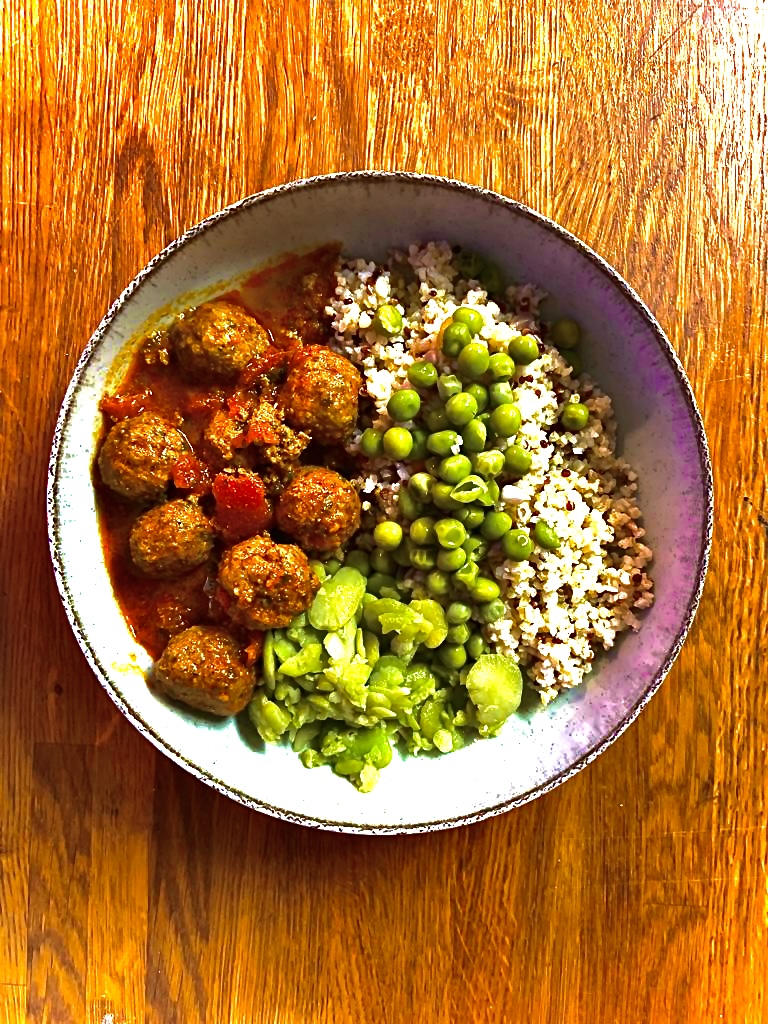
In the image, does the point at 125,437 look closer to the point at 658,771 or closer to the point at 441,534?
the point at 441,534

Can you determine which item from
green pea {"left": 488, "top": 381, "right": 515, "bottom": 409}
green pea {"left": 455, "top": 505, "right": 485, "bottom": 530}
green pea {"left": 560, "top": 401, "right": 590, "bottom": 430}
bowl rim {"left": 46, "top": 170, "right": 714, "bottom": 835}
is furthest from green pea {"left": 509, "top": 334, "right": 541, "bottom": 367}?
green pea {"left": 455, "top": 505, "right": 485, "bottom": 530}

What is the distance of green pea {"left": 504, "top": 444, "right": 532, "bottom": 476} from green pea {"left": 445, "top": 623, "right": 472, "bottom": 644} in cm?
56

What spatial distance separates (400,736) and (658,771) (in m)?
1.01

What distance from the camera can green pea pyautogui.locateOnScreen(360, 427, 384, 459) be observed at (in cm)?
272

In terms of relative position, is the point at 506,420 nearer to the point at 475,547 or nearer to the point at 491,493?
the point at 491,493

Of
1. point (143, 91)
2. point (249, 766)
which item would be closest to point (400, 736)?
point (249, 766)

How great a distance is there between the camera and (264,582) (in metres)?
2.56

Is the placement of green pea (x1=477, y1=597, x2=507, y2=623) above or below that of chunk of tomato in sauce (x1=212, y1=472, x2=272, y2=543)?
below

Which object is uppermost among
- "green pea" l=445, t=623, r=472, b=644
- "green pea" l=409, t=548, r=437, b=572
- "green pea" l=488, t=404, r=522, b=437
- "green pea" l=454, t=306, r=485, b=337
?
"green pea" l=454, t=306, r=485, b=337

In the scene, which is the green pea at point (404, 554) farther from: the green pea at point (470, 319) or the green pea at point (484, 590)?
the green pea at point (470, 319)

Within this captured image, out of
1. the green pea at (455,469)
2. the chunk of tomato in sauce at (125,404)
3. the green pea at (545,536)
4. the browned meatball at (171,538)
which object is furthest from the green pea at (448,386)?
the chunk of tomato in sauce at (125,404)

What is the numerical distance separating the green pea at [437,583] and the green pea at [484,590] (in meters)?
0.09

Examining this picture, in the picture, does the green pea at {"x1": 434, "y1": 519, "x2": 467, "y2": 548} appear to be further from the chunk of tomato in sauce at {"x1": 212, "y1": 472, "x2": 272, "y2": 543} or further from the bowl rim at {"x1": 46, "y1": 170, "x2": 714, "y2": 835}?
the bowl rim at {"x1": 46, "y1": 170, "x2": 714, "y2": 835}

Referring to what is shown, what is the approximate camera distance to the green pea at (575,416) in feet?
9.04
